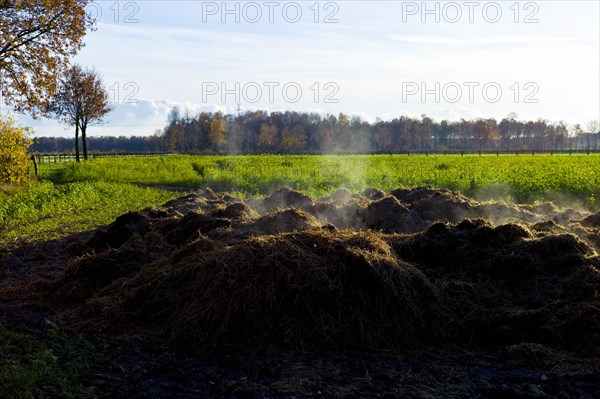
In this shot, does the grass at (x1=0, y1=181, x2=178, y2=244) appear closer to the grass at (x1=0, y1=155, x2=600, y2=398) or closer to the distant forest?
the grass at (x1=0, y1=155, x2=600, y2=398)

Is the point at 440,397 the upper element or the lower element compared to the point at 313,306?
lower

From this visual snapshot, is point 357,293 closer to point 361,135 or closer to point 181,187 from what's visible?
point 181,187

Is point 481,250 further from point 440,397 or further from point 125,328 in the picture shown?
point 125,328

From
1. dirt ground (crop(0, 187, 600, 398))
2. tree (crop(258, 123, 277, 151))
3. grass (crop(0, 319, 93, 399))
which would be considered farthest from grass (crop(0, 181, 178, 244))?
tree (crop(258, 123, 277, 151))

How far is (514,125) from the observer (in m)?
154

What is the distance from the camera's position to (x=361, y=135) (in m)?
138

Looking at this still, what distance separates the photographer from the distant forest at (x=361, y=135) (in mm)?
128125

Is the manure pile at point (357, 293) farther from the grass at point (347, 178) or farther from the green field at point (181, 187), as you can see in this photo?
the grass at point (347, 178)

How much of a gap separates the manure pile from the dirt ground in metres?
0.02

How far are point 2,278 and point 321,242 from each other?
642 centimetres

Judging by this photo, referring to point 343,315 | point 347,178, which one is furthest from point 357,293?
point 347,178

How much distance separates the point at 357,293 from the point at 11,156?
80.4 feet

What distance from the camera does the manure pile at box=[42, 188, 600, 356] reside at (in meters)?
6.53

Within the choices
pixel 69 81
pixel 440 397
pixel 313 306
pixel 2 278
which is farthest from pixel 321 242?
pixel 69 81
